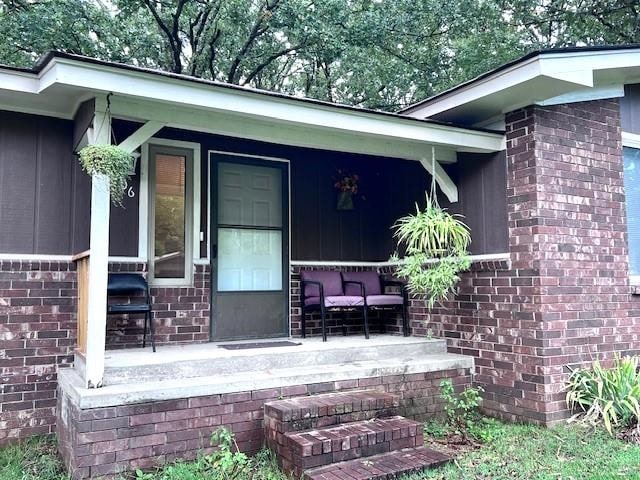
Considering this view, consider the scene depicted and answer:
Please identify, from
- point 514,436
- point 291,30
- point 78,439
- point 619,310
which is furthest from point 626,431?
point 291,30

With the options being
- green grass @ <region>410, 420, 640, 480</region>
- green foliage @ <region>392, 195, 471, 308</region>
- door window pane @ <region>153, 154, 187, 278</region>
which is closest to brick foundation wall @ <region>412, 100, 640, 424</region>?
green grass @ <region>410, 420, 640, 480</region>

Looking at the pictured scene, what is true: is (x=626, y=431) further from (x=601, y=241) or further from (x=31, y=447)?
(x=31, y=447)

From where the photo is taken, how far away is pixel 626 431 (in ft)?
13.3

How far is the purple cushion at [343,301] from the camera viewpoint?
508 centimetres

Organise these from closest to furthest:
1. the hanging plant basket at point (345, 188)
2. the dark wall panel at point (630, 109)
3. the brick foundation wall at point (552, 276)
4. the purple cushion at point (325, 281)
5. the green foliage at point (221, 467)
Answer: the green foliage at point (221, 467) < the brick foundation wall at point (552, 276) < the dark wall panel at point (630, 109) < the purple cushion at point (325, 281) < the hanging plant basket at point (345, 188)

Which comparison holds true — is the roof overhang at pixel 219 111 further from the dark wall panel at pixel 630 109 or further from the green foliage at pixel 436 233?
the dark wall panel at pixel 630 109

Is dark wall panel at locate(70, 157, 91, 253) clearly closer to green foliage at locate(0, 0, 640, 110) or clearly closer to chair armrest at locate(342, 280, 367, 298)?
chair armrest at locate(342, 280, 367, 298)

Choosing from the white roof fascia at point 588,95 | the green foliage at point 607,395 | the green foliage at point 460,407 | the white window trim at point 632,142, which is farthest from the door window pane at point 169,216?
the white window trim at point 632,142

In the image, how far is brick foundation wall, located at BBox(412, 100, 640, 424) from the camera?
4.35m

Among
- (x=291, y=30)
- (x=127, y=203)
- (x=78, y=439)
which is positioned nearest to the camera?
(x=78, y=439)

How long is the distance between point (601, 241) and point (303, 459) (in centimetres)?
348

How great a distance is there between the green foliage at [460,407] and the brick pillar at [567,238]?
0.42 metres

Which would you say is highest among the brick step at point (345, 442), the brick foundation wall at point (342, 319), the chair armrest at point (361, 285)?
the chair armrest at point (361, 285)

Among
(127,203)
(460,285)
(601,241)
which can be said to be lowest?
(460,285)
